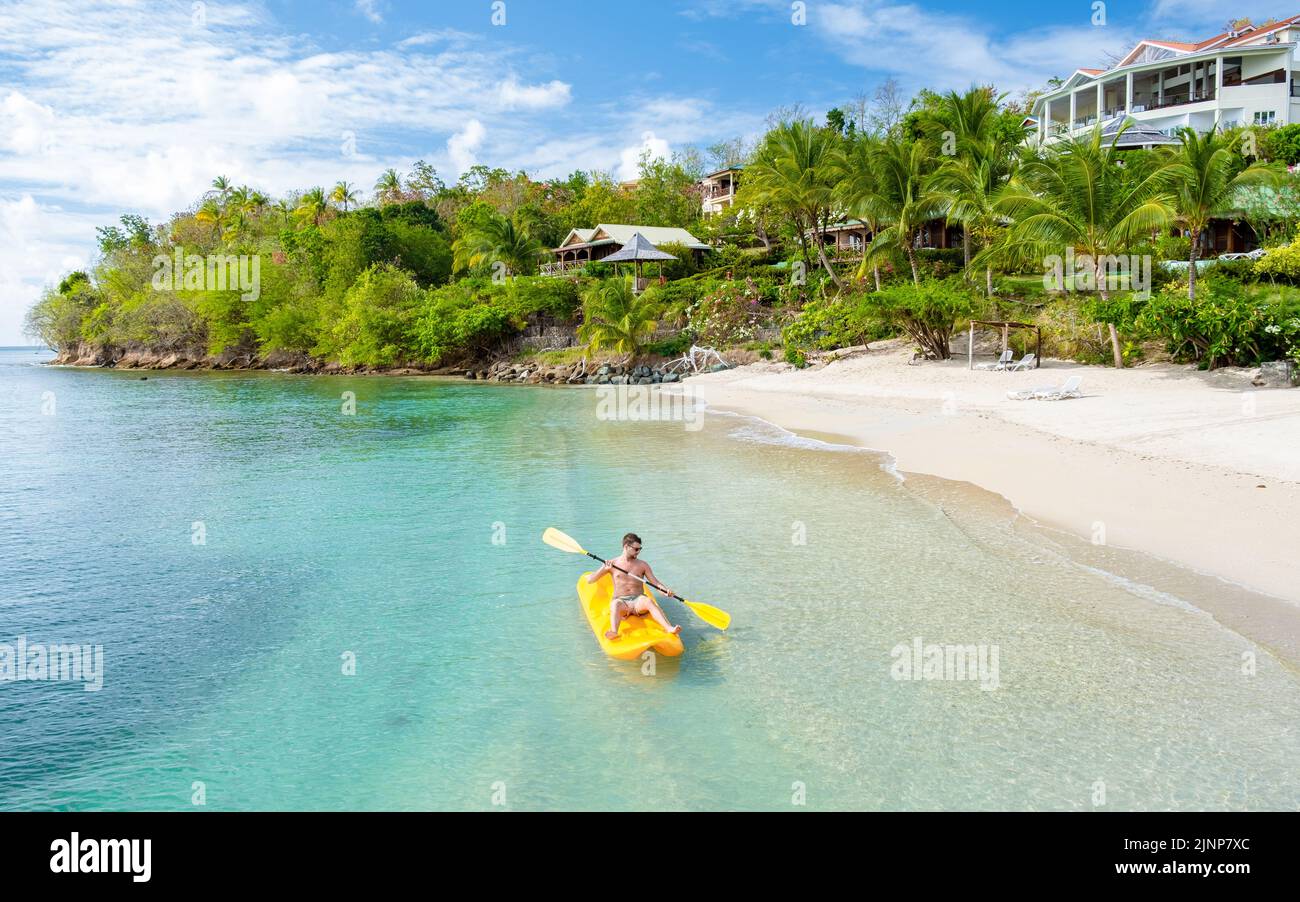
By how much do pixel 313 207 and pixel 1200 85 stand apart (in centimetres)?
6618

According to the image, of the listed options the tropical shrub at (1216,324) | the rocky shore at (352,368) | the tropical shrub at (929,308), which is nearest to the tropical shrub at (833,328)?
the tropical shrub at (929,308)

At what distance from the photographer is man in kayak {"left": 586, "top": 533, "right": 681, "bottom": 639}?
788 centimetres

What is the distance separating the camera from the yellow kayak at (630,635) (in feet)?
25.0

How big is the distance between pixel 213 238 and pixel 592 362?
5246cm

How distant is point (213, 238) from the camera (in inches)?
2982

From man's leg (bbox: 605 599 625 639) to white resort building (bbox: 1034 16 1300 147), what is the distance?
4392 centimetres

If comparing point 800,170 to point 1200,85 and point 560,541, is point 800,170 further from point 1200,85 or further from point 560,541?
point 1200,85

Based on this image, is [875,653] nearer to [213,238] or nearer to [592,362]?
[592,362]

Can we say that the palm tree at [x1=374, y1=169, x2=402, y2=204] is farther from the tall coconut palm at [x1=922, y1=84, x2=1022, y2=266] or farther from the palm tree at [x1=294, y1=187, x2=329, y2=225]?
the tall coconut palm at [x1=922, y1=84, x2=1022, y2=266]

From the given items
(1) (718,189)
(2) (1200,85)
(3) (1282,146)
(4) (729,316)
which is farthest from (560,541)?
(1) (718,189)

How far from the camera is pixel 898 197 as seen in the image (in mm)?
33344

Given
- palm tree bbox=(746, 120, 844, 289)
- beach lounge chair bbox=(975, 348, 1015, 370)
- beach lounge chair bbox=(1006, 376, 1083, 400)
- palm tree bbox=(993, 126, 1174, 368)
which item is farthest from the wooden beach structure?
palm tree bbox=(746, 120, 844, 289)

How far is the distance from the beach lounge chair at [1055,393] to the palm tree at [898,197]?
12869 mm
